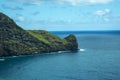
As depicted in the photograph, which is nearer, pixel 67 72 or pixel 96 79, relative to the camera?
pixel 96 79

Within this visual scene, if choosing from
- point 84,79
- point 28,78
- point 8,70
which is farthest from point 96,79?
point 8,70

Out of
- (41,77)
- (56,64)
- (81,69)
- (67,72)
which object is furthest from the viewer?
(56,64)

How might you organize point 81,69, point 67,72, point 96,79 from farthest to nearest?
point 81,69
point 67,72
point 96,79

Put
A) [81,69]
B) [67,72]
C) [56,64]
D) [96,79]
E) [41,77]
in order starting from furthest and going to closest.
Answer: [56,64]
[81,69]
[67,72]
[41,77]
[96,79]

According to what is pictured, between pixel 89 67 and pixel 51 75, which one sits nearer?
pixel 51 75

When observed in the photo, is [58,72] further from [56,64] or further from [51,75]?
[56,64]

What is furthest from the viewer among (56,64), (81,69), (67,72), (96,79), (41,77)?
(56,64)

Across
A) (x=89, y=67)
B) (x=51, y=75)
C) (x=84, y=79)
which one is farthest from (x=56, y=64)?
(x=84, y=79)

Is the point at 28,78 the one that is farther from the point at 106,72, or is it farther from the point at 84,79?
the point at 106,72
